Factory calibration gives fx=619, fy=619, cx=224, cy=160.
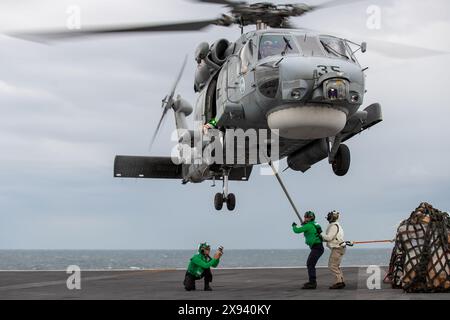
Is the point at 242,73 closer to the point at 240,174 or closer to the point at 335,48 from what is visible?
the point at 335,48

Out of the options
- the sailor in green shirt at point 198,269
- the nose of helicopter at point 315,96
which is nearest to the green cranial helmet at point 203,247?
the sailor in green shirt at point 198,269

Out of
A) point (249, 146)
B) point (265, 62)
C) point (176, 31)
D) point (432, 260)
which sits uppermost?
point (176, 31)

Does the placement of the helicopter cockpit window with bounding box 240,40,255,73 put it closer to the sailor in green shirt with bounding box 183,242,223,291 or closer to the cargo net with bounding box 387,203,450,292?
the sailor in green shirt with bounding box 183,242,223,291

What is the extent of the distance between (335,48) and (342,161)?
12.5ft

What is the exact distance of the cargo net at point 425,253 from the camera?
1284cm

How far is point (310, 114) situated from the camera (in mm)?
15570

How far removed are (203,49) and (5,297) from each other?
10.4m

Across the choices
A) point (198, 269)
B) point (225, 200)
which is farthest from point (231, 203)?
point (198, 269)

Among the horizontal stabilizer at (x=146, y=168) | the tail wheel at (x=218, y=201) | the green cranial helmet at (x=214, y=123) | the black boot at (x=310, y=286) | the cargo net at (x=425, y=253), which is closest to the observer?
the cargo net at (x=425, y=253)

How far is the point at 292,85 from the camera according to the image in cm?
1540

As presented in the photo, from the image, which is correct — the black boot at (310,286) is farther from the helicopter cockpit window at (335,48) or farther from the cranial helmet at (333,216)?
the helicopter cockpit window at (335,48)
